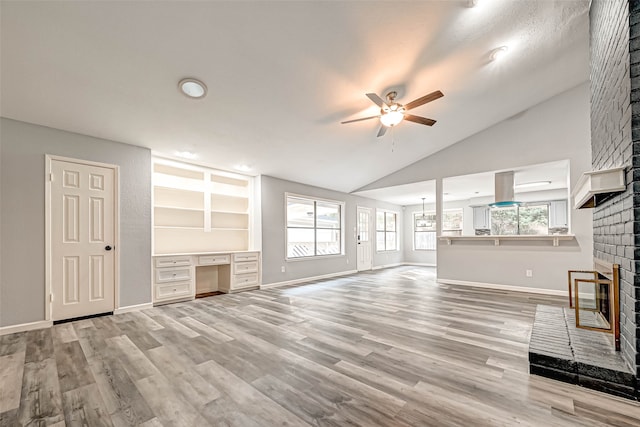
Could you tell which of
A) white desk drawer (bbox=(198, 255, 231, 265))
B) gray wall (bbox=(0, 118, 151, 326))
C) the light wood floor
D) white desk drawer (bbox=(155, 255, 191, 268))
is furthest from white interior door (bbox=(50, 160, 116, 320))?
white desk drawer (bbox=(198, 255, 231, 265))

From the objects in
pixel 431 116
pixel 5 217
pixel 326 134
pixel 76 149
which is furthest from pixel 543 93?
pixel 5 217

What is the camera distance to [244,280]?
558 cm

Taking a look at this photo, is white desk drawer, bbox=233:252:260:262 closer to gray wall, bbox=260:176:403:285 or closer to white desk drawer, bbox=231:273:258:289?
gray wall, bbox=260:176:403:285

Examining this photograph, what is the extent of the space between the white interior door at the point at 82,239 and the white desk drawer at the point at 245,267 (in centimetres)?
197

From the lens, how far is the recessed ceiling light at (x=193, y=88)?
10.3ft

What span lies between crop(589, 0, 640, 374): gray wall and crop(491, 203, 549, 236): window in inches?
250

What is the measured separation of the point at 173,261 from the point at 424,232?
Answer: 8567 mm

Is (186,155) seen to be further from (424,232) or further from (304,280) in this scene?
(424,232)

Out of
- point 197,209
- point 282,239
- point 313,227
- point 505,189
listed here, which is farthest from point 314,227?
point 505,189

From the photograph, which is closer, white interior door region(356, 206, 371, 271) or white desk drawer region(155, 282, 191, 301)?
white desk drawer region(155, 282, 191, 301)

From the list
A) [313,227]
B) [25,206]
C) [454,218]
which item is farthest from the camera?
[454,218]

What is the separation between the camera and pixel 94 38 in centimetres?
249

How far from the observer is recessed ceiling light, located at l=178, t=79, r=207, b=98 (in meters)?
3.15

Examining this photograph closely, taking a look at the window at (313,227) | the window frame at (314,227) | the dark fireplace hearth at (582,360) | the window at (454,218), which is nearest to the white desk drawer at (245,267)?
the window frame at (314,227)
